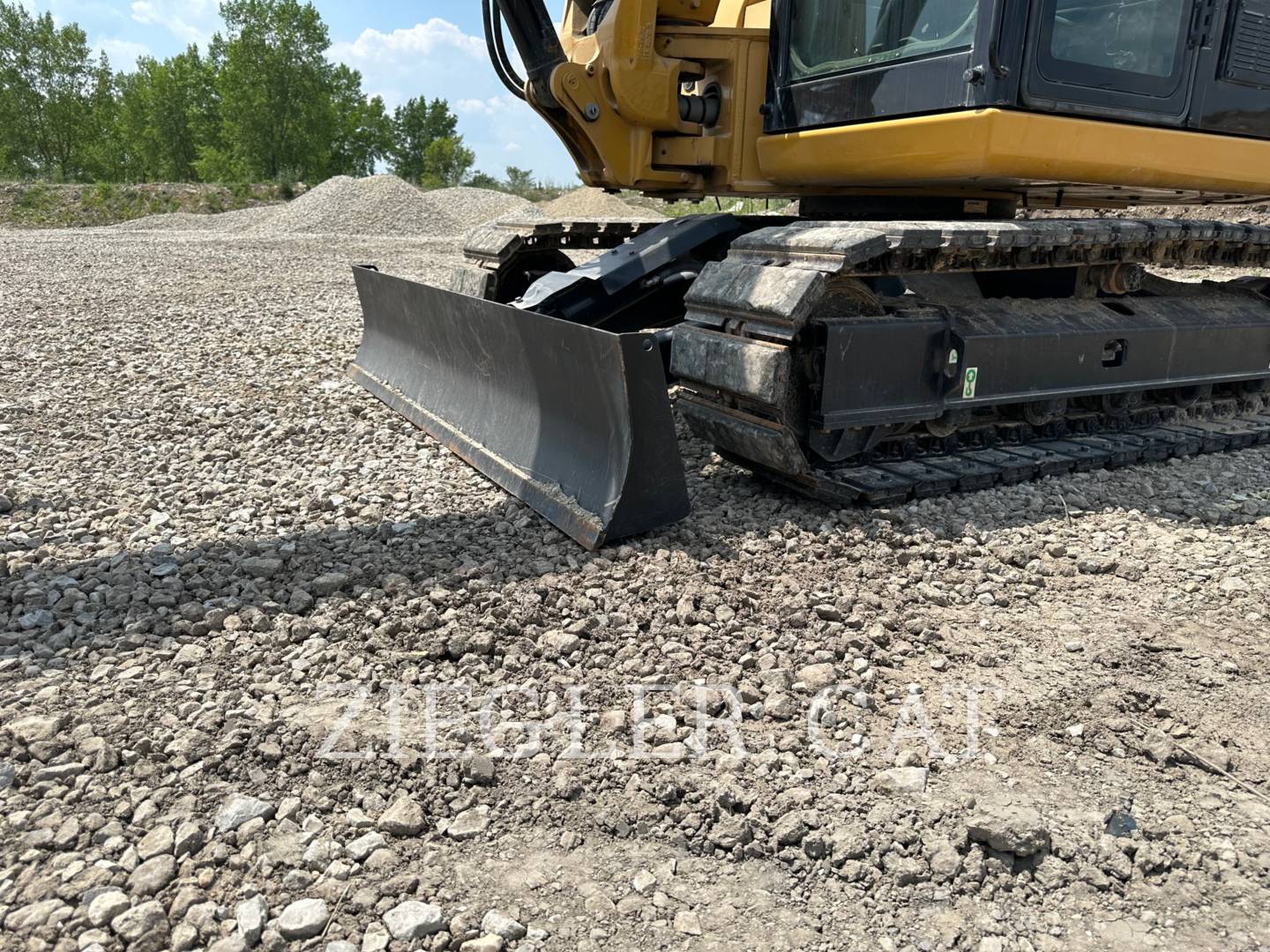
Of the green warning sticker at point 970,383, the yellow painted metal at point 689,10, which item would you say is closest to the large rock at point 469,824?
the green warning sticker at point 970,383

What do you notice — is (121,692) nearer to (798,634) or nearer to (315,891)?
(315,891)

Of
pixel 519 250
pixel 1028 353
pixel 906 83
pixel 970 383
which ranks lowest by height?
pixel 970 383

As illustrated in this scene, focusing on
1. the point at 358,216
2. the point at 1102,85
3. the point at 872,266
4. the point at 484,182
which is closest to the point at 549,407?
the point at 872,266

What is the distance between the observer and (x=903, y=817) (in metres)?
2.21

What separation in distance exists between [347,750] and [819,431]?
249cm

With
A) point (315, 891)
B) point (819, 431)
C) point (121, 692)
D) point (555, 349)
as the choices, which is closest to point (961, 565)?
point (819, 431)

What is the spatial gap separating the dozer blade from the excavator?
0.01 metres

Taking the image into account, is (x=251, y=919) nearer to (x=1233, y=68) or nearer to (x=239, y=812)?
(x=239, y=812)

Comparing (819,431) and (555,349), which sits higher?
(555,349)

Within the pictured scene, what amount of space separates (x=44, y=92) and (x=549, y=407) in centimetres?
4708

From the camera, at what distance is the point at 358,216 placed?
2156cm

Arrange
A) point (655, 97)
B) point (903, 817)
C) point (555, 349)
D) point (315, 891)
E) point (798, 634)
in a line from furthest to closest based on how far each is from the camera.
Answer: point (655, 97)
point (555, 349)
point (798, 634)
point (903, 817)
point (315, 891)

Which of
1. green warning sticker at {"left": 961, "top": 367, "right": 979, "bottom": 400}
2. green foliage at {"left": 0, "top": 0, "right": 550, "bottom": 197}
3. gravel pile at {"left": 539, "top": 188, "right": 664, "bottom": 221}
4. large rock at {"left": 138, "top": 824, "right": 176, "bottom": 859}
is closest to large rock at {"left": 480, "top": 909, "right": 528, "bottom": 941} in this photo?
large rock at {"left": 138, "top": 824, "right": 176, "bottom": 859}

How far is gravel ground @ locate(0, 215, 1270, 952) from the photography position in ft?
6.44
